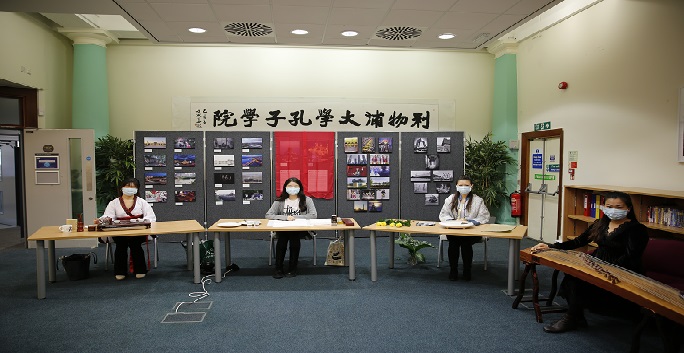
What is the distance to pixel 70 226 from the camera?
4.66 meters

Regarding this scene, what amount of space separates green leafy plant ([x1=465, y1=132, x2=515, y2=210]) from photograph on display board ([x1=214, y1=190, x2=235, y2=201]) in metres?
4.33

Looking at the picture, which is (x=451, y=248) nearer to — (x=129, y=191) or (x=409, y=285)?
(x=409, y=285)

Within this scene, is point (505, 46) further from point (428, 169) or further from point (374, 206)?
point (374, 206)

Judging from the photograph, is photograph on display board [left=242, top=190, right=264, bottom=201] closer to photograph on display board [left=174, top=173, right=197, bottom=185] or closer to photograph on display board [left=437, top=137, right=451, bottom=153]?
photograph on display board [left=174, top=173, right=197, bottom=185]

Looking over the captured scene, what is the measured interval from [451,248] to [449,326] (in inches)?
62.4

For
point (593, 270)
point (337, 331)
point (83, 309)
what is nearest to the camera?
point (593, 270)

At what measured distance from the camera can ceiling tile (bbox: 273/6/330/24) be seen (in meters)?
4.85

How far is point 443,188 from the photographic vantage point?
7805 millimetres

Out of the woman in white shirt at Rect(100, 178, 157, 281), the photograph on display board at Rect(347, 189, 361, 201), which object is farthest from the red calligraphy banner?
the woman in white shirt at Rect(100, 178, 157, 281)

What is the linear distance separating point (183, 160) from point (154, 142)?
1.88 feet

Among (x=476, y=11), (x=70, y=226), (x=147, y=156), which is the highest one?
(x=476, y=11)

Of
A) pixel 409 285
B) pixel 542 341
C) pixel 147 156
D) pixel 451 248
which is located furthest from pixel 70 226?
pixel 542 341

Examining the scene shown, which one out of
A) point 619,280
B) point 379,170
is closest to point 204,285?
point 379,170

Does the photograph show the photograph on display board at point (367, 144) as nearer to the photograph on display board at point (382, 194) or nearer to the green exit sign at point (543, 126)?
the photograph on display board at point (382, 194)
